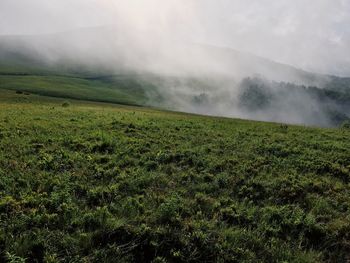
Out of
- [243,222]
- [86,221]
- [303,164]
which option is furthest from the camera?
[303,164]

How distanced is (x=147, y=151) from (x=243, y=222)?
885 cm

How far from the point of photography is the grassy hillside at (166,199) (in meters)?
9.42

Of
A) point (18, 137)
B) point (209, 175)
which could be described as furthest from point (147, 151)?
point (18, 137)

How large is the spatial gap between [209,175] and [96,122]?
47.3 ft

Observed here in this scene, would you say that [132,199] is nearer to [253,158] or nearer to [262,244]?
[262,244]

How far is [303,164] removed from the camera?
59.3 feet

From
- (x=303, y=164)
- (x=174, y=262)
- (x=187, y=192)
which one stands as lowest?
(x=174, y=262)

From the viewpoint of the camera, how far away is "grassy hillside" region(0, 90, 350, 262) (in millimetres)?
9422

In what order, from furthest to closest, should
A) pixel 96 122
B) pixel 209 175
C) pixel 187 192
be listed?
pixel 96 122 < pixel 209 175 < pixel 187 192

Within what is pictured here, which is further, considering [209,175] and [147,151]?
[147,151]

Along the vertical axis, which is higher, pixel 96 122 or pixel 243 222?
pixel 96 122

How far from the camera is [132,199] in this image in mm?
12094

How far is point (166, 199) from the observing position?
485 inches

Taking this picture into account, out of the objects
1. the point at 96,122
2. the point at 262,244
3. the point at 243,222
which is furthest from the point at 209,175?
the point at 96,122
